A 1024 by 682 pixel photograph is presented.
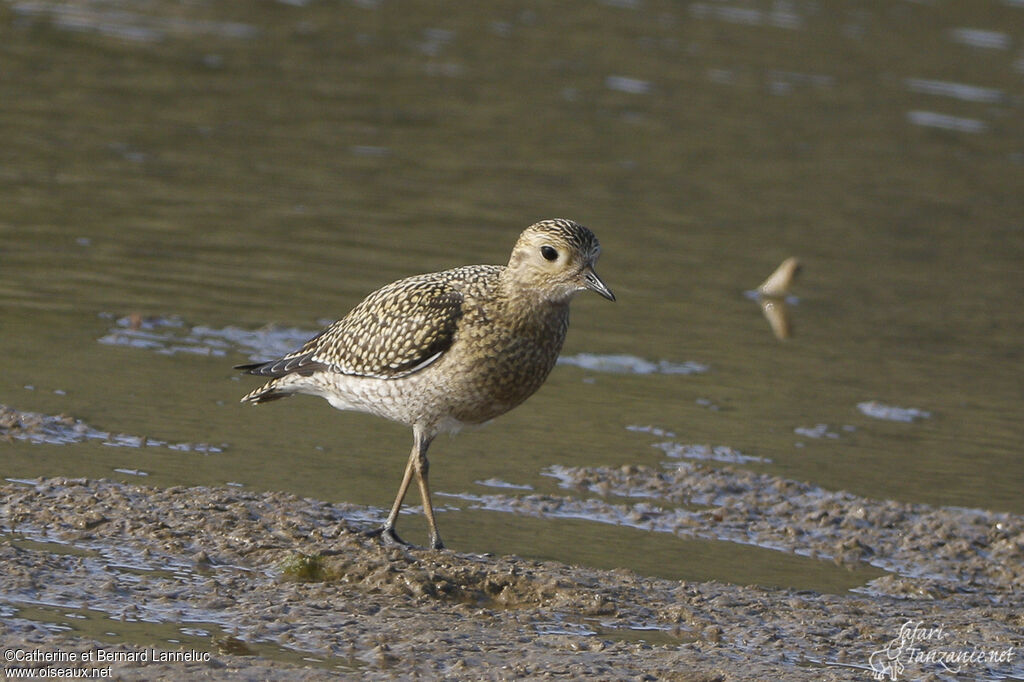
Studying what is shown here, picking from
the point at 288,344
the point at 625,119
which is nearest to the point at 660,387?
the point at 288,344

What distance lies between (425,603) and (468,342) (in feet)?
4.46

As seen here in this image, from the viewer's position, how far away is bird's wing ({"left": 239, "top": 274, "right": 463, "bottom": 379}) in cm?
768

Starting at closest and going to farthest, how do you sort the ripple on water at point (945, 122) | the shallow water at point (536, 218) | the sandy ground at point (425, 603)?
the sandy ground at point (425, 603), the shallow water at point (536, 218), the ripple on water at point (945, 122)

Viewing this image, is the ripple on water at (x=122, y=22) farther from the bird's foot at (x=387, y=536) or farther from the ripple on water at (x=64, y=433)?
the bird's foot at (x=387, y=536)

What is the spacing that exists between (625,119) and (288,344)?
344 inches

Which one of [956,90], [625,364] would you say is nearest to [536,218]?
[625,364]

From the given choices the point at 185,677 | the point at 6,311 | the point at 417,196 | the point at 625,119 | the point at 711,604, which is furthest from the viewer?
the point at 625,119

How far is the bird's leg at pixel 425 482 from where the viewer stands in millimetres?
7605

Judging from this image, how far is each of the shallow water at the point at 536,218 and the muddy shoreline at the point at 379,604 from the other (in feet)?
1.36

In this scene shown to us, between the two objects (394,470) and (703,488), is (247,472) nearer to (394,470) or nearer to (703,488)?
(394,470)

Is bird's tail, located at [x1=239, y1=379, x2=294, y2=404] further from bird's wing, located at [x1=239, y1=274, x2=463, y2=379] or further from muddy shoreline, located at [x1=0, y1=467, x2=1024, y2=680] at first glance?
muddy shoreline, located at [x1=0, y1=467, x2=1024, y2=680]

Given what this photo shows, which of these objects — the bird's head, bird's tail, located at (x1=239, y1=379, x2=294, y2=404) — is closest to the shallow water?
bird's tail, located at (x1=239, y1=379, x2=294, y2=404)

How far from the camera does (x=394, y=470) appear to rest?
8711 millimetres

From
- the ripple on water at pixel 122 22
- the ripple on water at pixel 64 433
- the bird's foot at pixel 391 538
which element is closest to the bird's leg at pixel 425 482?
the bird's foot at pixel 391 538
